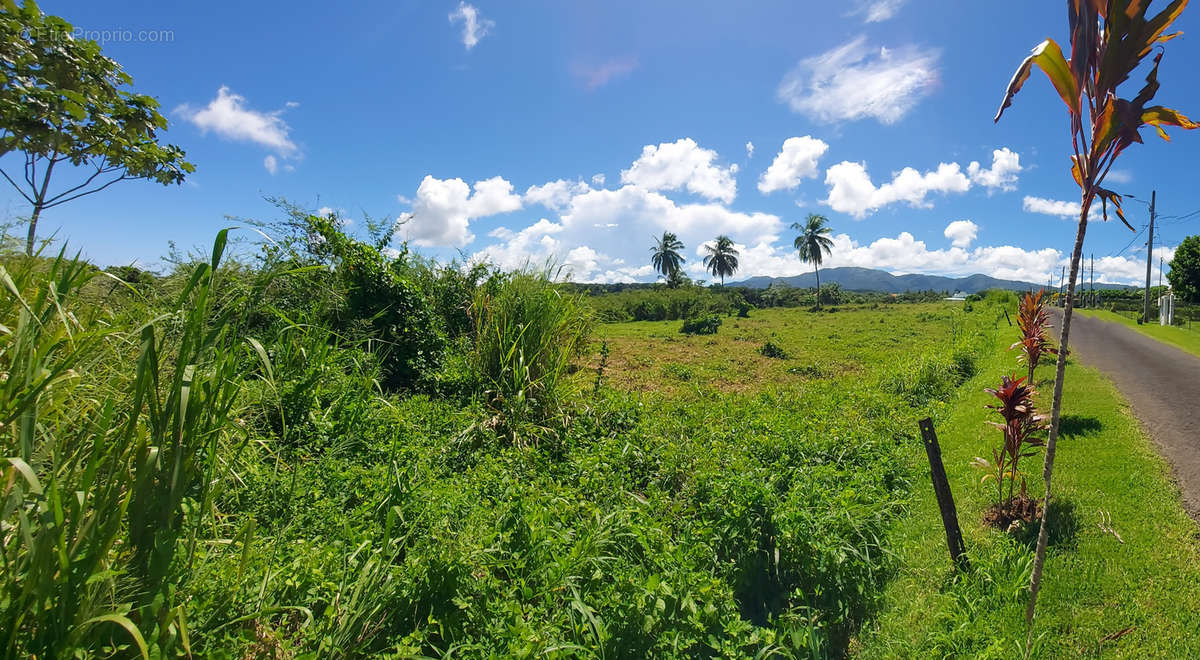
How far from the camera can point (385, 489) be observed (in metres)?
3.17

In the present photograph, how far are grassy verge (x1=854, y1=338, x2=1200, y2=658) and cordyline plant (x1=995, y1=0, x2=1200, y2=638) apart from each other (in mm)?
1396

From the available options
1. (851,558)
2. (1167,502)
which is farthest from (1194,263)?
(851,558)

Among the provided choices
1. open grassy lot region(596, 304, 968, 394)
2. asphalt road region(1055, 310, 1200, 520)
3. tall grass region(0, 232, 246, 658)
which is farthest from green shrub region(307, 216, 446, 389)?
asphalt road region(1055, 310, 1200, 520)

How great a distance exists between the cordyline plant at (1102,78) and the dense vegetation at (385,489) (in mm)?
1862

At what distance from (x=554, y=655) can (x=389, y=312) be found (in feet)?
18.0

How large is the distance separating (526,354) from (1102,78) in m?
5.00

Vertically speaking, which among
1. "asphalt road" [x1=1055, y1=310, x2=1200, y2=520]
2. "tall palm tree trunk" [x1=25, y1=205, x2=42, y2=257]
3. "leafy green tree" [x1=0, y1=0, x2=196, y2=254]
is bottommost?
"asphalt road" [x1=1055, y1=310, x2=1200, y2=520]

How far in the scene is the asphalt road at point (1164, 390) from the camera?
4227 millimetres

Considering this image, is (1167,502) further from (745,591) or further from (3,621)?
(3,621)

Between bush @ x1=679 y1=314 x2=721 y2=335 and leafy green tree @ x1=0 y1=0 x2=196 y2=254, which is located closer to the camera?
leafy green tree @ x1=0 y1=0 x2=196 y2=254

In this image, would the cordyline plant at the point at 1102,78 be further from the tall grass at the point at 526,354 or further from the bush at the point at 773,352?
the bush at the point at 773,352

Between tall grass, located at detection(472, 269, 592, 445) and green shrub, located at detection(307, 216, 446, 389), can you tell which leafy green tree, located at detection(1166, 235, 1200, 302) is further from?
green shrub, located at detection(307, 216, 446, 389)

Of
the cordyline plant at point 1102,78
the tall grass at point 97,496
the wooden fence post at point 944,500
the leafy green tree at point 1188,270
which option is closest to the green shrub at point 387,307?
the tall grass at point 97,496

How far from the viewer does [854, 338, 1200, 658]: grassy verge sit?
7.91 ft
